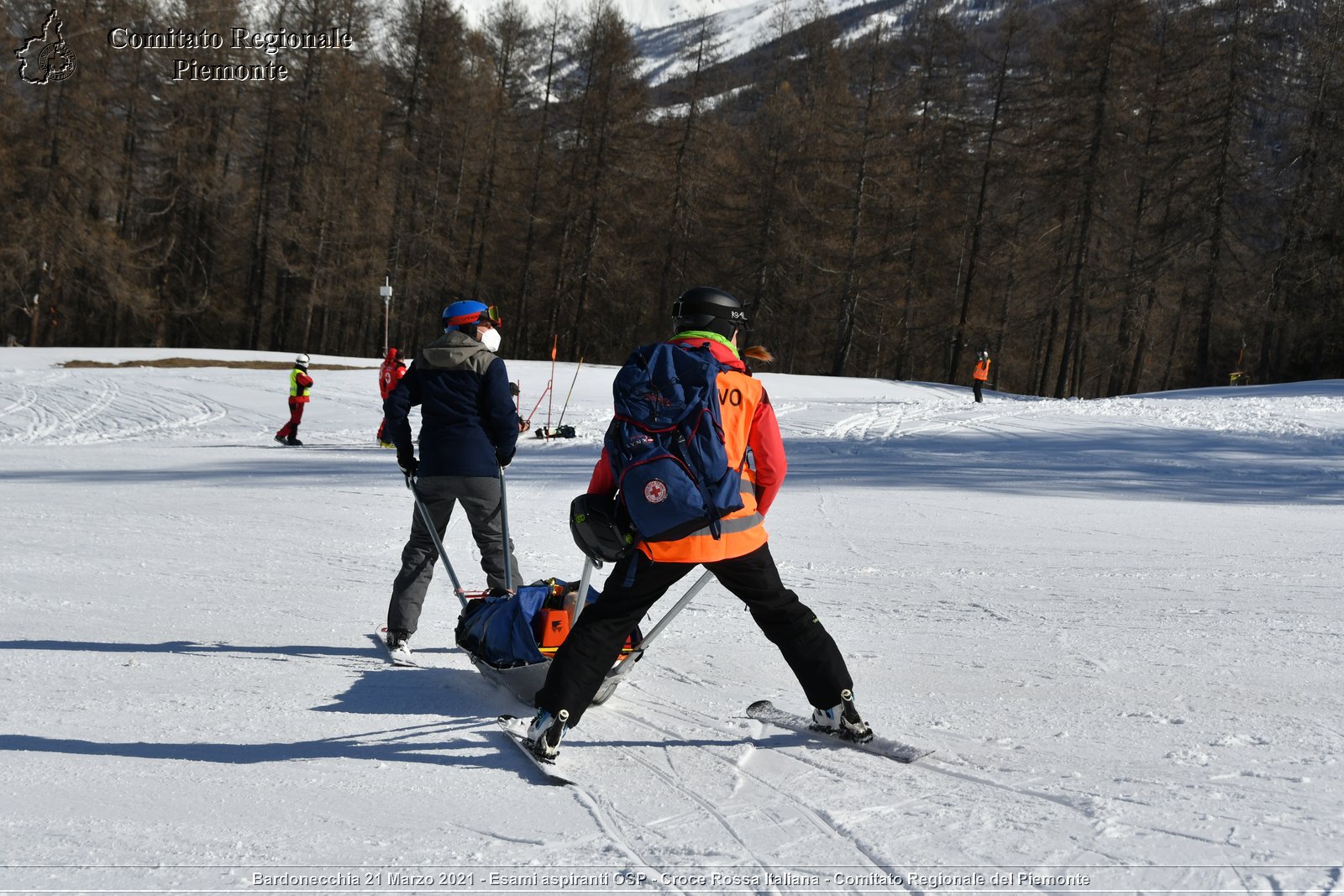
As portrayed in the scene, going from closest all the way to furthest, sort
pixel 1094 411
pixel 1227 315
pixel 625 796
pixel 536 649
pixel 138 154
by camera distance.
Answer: pixel 625 796, pixel 536 649, pixel 1094 411, pixel 1227 315, pixel 138 154

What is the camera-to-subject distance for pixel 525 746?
11.8 ft

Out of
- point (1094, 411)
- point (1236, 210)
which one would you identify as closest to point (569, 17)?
point (1236, 210)

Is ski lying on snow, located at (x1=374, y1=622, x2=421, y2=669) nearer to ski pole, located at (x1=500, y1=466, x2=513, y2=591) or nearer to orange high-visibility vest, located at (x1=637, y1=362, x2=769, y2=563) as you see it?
ski pole, located at (x1=500, y1=466, x2=513, y2=591)

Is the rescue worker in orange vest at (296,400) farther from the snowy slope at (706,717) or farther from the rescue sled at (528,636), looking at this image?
the rescue sled at (528,636)

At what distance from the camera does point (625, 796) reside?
10.9 feet

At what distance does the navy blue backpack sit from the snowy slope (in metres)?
0.94

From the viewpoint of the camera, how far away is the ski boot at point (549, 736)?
3545 millimetres

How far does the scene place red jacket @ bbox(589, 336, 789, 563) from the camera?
341 cm

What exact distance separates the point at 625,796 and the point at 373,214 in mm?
35704

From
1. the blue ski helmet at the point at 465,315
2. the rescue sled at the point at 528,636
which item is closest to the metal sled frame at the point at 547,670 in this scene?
the rescue sled at the point at 528,636

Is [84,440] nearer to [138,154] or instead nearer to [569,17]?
[138,154]

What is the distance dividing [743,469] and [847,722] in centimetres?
106

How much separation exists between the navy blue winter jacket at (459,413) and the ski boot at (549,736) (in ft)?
5.80

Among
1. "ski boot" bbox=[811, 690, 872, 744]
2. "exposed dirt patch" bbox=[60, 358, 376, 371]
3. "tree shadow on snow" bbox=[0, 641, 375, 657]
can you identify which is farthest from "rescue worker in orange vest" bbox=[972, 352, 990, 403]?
"ski boot" bbox=[811, 690, 872, 744]
